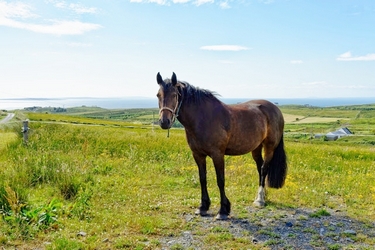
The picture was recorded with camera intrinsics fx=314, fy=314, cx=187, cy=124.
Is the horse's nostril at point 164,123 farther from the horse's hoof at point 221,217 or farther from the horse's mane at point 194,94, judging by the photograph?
the horse's hoof at point 221,217

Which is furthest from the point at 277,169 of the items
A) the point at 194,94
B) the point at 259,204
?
the point at 194,94

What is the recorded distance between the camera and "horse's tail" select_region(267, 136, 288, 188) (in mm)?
7211

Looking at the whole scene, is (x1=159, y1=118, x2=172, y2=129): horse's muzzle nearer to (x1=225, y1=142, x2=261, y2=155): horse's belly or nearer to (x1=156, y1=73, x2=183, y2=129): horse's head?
(x1=156, y1=73, x2=183, y2=129): horse's head

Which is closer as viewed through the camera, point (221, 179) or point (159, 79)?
point (159, 79)

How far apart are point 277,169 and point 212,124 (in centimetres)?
247

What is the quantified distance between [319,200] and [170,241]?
3950mm

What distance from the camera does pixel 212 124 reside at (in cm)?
569

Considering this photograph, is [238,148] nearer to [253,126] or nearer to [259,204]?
[253,126]

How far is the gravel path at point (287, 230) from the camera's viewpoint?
4.84 meters

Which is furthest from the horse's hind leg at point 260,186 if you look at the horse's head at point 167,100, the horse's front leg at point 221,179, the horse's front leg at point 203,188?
the horse's head at point 167,100

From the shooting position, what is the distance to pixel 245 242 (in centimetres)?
488

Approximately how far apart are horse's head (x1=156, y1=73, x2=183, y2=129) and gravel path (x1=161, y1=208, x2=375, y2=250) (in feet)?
6.13

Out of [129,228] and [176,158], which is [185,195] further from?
[176,158]

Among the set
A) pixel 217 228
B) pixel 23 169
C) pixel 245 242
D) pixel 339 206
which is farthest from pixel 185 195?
pixel 23 169
